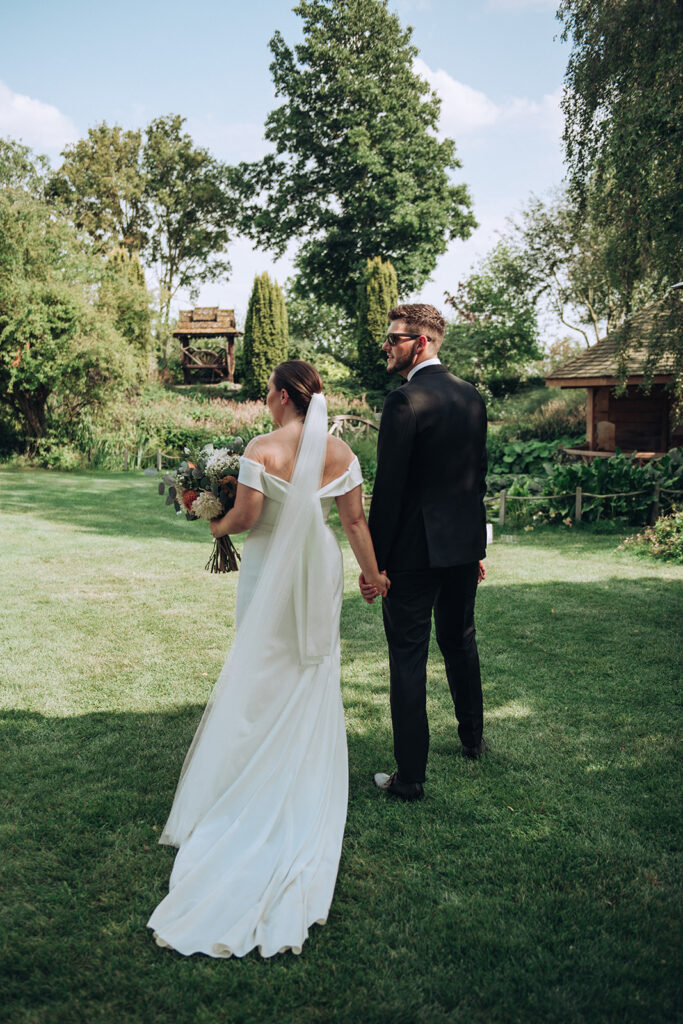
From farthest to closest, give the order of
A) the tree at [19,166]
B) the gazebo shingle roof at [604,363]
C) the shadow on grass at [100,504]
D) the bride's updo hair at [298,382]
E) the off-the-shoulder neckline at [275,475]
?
the tree at [19,166], the gazebo shingle roof at [604,363], the shadow on grass at [100,504], the bride's updo hair at [298,382], the off-the-shoulder neckline at [275,475]

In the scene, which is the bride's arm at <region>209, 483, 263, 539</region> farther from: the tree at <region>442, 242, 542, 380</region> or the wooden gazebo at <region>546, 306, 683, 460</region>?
the tree at <region>442, 242, 542, 380</region>

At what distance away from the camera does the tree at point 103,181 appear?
41.4 metres

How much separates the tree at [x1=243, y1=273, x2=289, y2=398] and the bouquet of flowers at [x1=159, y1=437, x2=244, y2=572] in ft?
87.9

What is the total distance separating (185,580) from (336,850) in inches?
237

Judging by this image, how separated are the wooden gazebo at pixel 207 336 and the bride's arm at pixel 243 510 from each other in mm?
32231

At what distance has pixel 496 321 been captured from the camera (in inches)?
1416

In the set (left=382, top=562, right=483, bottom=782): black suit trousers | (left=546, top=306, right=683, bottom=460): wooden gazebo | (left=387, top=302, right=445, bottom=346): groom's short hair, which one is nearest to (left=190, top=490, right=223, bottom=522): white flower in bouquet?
(left=382, top=562, right=483, bottom=782): black suit trousers

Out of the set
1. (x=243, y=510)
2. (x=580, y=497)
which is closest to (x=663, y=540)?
(x=580, y=497)

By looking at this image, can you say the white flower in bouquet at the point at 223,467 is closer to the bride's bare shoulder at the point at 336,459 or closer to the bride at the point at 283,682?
the bride at the point at 283,682

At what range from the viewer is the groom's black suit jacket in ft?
11.7

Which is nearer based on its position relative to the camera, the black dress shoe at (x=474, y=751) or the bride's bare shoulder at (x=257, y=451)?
the bride's bare shoulder at (x=257, y=451)

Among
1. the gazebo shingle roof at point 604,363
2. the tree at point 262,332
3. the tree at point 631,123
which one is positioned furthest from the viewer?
the tree at point 262,332

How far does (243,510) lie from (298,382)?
65 cm

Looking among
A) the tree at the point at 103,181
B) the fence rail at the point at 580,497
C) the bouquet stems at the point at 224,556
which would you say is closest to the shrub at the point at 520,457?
the fence rail at the point at 580,497
